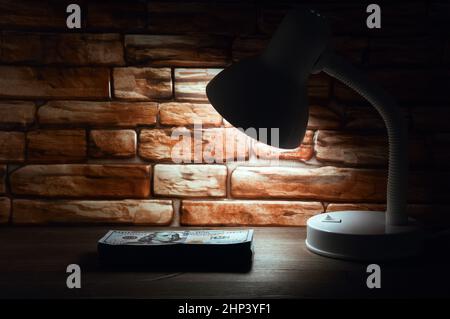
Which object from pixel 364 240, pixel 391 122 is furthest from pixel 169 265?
pixel 391 122

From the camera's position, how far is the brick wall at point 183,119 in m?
1.26

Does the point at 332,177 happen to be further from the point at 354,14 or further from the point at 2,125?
the point at 2,125

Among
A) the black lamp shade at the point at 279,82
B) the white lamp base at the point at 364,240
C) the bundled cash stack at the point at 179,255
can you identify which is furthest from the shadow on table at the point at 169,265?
the black lamp shade at the point at 279,82

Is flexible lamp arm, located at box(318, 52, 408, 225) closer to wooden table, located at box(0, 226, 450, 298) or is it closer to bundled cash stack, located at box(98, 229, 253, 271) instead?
wooden table, located at box(0, 226, 450, 298)

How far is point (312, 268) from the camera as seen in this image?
0.96 m

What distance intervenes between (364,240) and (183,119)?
1.94 feet

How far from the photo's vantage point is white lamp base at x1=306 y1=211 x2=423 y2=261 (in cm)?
95

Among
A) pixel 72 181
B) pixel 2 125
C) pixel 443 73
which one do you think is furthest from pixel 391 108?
pixel 2 125

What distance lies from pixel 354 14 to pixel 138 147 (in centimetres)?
70

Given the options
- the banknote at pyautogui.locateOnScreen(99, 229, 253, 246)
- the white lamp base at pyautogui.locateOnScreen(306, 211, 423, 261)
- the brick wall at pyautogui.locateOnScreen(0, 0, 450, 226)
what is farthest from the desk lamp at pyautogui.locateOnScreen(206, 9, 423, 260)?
the brick wall at pyautogui.locateOnScreen(0, 0, 450, 226)

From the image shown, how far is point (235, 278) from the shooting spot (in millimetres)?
901

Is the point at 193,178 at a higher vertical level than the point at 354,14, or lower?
lower

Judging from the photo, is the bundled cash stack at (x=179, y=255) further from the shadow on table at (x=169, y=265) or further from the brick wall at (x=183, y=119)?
the brick wall at (x=183, y=119)
